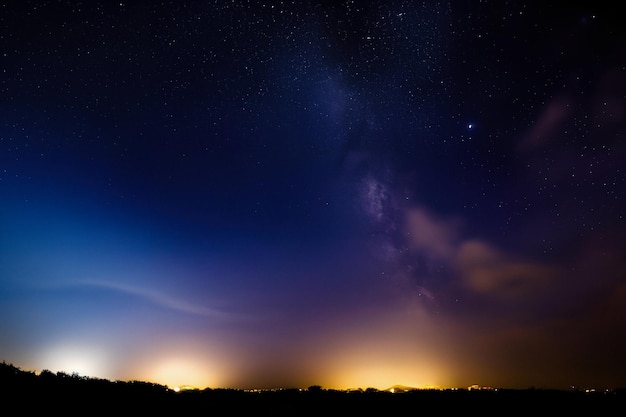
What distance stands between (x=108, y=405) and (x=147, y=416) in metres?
1.26

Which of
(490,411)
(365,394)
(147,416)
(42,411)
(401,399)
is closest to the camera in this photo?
(42,411)

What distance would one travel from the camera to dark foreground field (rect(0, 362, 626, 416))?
9.71m

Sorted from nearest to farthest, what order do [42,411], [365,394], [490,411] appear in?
[42,411], [490,411], [365,394]

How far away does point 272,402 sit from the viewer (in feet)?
37.2

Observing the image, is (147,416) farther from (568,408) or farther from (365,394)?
(568,408)

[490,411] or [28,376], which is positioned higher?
[28,376]

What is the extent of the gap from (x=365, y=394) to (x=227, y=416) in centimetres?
541

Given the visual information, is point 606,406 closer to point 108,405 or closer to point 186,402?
point 186,402

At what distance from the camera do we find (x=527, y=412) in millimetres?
9977

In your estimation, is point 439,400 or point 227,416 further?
point 439,400

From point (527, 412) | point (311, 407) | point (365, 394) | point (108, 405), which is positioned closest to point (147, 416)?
point (108, 405)

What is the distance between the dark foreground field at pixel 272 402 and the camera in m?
9.71

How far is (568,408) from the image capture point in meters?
10.2

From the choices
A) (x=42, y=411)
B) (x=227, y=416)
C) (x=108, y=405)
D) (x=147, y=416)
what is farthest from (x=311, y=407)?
(x=42, y=411)
